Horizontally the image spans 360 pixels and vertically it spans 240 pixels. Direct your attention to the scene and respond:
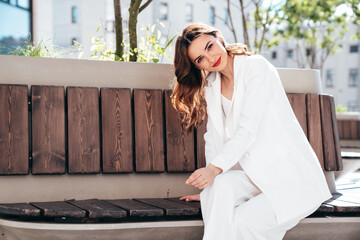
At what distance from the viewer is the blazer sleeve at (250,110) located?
3.28 m

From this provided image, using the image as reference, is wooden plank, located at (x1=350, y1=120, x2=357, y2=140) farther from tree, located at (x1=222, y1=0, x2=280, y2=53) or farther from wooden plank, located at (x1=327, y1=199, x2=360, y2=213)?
wooden plank, located at (x1=327, y1=199, x2=360, y2=213)

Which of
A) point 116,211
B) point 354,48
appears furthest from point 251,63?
point 354,48

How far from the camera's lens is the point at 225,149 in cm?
329

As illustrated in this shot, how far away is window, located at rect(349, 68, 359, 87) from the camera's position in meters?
53.4

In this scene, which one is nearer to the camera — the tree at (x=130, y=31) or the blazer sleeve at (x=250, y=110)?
the blazer sleeve at (x=250, y=110)

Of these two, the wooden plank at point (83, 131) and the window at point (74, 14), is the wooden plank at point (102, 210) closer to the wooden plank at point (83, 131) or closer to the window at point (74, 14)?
the wooden plank at point (83, 131)

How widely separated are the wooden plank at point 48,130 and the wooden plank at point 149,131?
560 millimetres

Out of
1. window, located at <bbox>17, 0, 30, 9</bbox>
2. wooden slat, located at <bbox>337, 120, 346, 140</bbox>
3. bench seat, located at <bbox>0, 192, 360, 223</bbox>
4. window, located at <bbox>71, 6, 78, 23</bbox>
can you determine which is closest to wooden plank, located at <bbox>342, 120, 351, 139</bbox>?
wooden slat, located at <bbox>337, 120, 346, 140</bbox>

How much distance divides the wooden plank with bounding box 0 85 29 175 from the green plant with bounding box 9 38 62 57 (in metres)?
0.64

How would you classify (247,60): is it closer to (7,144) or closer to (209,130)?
(209,130)

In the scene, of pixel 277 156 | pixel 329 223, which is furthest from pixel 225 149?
pixel 329 223

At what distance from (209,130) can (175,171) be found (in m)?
0.56

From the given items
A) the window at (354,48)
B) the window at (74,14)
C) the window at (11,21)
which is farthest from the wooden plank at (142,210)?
the window at (354,48)

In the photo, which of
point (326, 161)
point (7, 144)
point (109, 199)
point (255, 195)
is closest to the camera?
point (255, 195)
